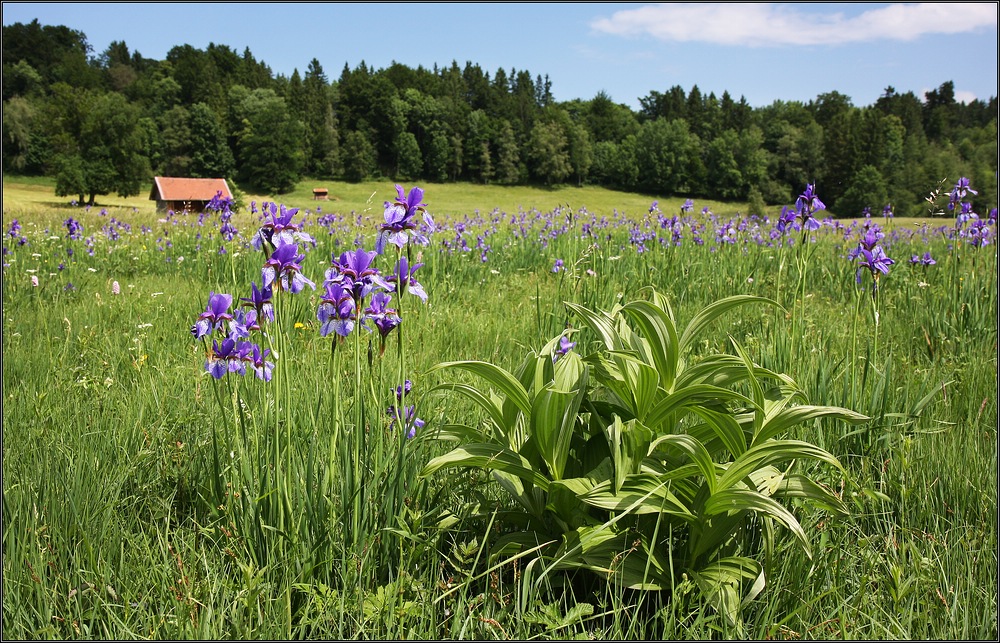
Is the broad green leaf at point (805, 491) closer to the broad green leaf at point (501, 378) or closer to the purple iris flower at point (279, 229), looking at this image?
the broad green leaf at point (501, 378)

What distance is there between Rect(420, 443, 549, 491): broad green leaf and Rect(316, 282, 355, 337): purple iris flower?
18.1 inches

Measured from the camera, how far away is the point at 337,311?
1784 mm

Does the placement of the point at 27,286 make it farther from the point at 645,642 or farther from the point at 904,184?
the point at 904,184

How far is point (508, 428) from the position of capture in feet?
6.53

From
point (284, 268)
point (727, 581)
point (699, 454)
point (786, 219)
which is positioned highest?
point (786, 219)

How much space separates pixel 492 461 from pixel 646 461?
1.64 feet

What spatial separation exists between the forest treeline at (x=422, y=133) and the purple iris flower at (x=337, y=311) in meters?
51.4

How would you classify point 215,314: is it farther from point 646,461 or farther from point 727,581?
point 727,581

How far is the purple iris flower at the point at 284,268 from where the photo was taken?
67.6 inches

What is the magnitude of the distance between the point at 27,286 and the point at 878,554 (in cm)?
653

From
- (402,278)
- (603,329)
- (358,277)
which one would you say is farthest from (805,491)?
(358,277)

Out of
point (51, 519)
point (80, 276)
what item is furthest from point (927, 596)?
point (80, 276)

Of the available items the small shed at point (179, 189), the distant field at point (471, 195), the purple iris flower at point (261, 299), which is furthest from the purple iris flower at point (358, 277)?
the distant field at point (471, 195)

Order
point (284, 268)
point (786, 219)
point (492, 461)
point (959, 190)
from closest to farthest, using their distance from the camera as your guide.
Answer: point (284, 268), point (492, 461), point (786, 219), point (959, 190)
